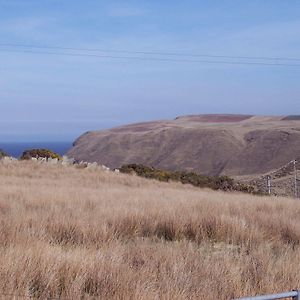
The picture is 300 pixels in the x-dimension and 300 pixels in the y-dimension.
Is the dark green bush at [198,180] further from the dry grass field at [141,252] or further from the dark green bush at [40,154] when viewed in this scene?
the dry grass field at [141,252]

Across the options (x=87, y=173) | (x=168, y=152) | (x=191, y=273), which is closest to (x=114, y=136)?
(x=168, y=152)

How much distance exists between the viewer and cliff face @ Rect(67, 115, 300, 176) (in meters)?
74.4

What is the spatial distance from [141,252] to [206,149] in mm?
81421

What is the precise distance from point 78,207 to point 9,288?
25.3 feet

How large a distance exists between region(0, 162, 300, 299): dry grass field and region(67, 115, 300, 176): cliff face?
57290 mm

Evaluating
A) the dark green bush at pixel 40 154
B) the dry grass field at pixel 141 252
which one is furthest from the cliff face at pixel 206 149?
the dry grass field at pixel 141 252

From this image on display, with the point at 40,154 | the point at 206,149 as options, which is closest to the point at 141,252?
the point at 40,154

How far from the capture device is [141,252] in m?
7.00

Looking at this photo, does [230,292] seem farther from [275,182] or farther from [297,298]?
[275,182]

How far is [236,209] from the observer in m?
13.3

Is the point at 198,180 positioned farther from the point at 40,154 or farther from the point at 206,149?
the point at 206,149

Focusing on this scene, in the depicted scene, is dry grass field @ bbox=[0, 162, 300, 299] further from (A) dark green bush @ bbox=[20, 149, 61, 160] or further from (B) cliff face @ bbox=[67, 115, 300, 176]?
(B) cliff face @ bbox=[67, 115, 300, 176]

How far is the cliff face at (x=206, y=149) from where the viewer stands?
244 feet

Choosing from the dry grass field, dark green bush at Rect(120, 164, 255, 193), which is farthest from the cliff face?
the dry grass field
